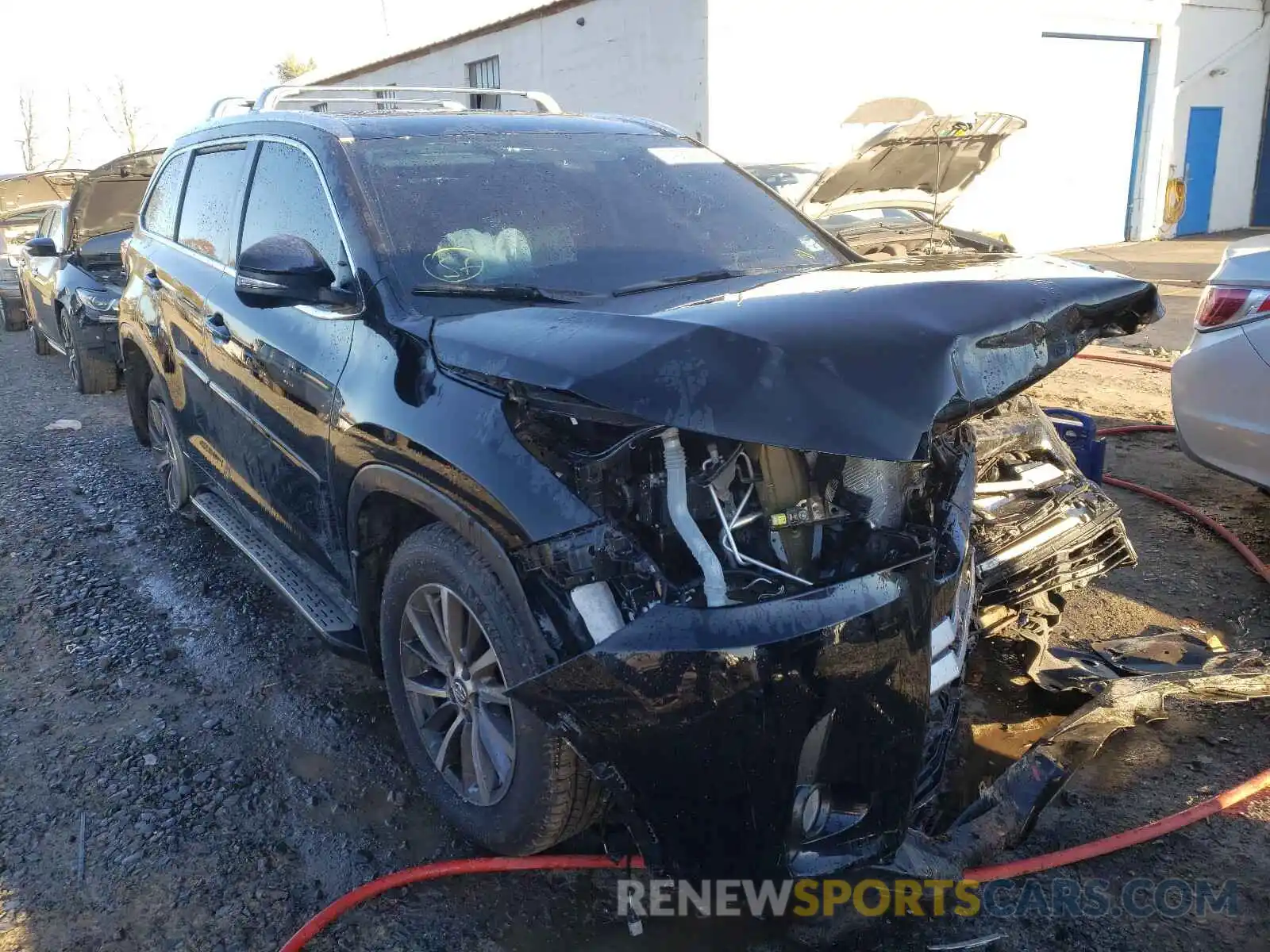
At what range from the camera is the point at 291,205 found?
3.26 metres

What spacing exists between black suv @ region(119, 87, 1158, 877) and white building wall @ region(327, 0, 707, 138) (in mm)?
9616

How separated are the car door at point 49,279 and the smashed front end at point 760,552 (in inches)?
313

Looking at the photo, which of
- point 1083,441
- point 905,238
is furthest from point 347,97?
point 905,238

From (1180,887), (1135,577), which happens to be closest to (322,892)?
(1180,887)

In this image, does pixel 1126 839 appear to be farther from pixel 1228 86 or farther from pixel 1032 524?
pixel 1228 86

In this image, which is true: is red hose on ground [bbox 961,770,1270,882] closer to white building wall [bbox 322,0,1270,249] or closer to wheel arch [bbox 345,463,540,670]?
wheel arch [bbox 345,463,540,670]

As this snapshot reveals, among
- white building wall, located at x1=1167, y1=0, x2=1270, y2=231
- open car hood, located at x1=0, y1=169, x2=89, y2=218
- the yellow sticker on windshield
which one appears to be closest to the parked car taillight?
the yellow sticker on windshield

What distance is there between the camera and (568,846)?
262 centimetres

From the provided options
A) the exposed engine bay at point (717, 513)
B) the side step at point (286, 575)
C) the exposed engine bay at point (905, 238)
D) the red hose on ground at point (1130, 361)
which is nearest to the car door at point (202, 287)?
the side step at point (286, 575)

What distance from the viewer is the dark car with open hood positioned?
780 cm

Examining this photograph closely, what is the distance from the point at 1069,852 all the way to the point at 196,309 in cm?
363

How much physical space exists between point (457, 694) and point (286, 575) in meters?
1.15

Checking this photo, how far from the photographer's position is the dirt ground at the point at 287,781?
2.38m

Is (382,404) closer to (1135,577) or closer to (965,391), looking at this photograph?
(965,391)
